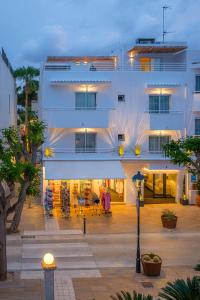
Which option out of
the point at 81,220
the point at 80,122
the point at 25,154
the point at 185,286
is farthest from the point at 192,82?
the point at 185,286

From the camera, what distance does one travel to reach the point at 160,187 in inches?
1497

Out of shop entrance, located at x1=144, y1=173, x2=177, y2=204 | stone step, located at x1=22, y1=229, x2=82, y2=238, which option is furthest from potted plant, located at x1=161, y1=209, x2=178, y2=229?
shop entrance, located at x1=144, y1=173, x2=177, y2=204

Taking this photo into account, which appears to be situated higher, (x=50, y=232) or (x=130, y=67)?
(x=130, y=67)

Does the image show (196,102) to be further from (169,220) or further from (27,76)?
(27,76)

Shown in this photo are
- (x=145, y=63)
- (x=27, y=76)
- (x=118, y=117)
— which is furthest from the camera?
(x=27, y=76)

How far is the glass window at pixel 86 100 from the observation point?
35406 millimetres

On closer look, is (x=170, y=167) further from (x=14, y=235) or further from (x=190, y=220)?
(x=14, y=235)

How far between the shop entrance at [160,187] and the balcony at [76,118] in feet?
20.4

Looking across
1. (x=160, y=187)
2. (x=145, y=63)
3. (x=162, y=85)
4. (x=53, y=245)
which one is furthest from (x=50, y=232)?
(x=145, y=63)

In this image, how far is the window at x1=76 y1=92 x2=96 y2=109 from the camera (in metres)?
35.4

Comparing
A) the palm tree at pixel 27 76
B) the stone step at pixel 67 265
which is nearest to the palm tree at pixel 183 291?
the stone step at pixel 67 265

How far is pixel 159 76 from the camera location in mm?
36219

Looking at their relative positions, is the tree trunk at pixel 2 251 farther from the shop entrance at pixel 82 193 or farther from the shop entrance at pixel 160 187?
the shop entrance at pixel 160 187

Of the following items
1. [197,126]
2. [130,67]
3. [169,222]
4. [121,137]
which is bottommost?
[169,222]
